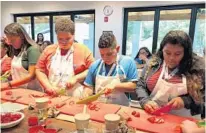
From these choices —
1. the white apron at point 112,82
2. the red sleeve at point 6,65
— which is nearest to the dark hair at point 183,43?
the white apron at point 112,82

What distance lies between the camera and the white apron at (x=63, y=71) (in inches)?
62.8

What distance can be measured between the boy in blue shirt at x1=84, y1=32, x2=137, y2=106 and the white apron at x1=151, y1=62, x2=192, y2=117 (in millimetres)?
208

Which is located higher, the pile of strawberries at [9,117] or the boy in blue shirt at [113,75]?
the boy in blue shirt at [113,75]

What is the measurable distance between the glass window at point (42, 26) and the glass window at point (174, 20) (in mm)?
3217

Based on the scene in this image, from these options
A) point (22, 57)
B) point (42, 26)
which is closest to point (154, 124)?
point (22, 57)

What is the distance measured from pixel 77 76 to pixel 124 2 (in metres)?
3.36

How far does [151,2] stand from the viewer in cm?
429

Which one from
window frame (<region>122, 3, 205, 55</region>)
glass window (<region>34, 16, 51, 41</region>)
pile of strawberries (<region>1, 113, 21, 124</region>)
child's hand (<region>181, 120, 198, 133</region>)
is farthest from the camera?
glass window (<region>34, 16, 51, 41</region>)

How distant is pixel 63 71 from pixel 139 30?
353 cm

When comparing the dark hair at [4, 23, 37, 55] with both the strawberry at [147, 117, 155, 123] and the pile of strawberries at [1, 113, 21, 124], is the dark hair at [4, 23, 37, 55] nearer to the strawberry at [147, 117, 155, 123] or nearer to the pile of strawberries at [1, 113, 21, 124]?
the pile of strawberries at [1, 113, 21, 124]

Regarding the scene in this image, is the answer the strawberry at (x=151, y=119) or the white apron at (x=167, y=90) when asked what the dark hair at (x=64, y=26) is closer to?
the white apron at (x=167, y=90)

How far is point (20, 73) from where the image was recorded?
1706 millimetres

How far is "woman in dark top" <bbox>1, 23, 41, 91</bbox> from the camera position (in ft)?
5.32

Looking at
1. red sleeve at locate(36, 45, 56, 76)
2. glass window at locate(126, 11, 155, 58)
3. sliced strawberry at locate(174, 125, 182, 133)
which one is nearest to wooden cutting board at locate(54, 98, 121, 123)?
sliced strawberry at locate(174, 125, 182, 133)
